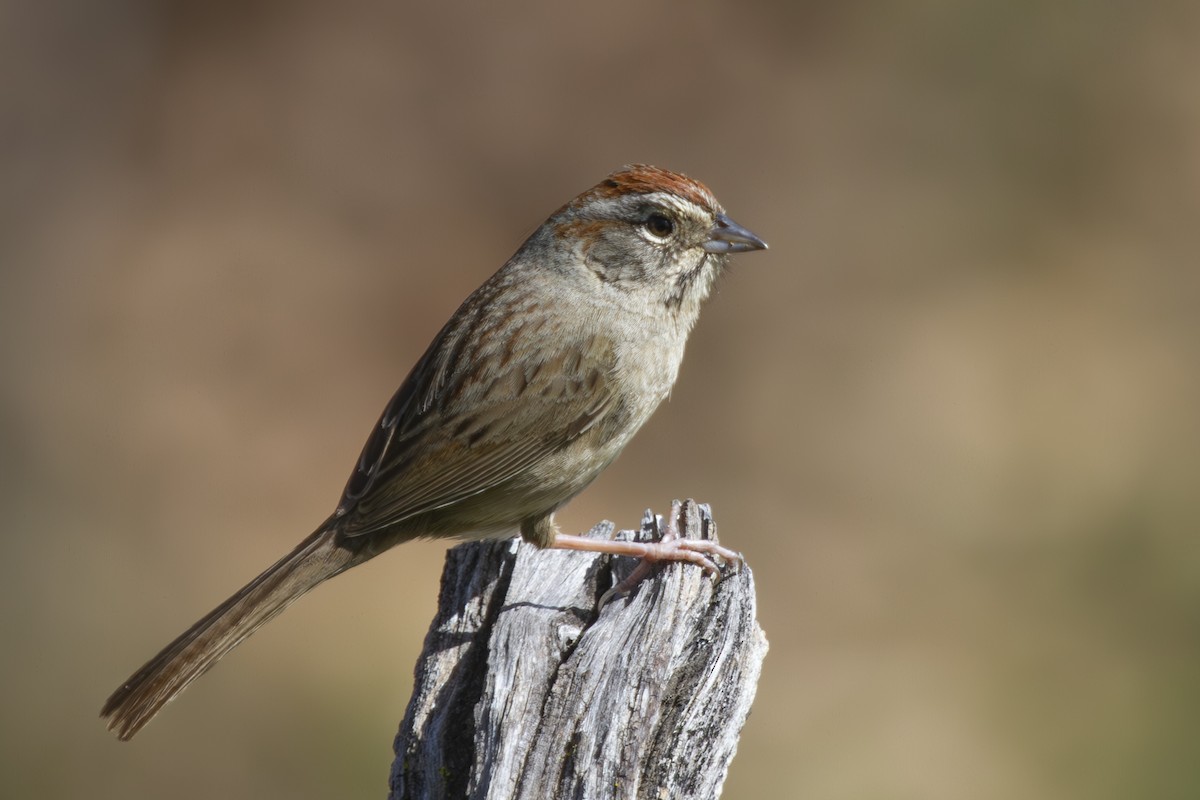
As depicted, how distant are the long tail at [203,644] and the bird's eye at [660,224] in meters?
1.62

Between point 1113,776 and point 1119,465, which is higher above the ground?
point 1119,465

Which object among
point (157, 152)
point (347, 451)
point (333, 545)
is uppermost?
point (157, 152)

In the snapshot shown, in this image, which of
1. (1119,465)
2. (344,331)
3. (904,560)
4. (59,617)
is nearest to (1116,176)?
(1119,465)

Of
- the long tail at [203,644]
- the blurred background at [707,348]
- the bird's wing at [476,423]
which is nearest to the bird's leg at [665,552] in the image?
the bird's wing at [476,423]

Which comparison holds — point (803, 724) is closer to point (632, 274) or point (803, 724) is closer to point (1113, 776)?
point (1113, 776)

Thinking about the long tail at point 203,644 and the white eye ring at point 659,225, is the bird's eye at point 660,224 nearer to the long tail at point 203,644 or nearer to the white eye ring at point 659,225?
the white eye ring at point 659,225

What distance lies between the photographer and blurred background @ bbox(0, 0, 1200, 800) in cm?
708

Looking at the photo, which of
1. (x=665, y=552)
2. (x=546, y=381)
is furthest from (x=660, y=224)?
(x=665, y=552)

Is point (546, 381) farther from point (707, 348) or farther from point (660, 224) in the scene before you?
point (707, 348)

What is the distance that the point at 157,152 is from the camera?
9.34 m

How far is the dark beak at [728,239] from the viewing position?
4.91m

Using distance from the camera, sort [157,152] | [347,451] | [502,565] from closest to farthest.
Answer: [502,565] < [347,451] < [157,152]

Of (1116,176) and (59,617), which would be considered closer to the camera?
(59,617)

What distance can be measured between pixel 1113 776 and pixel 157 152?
6.84 meters
